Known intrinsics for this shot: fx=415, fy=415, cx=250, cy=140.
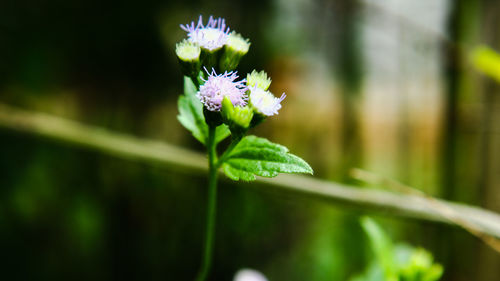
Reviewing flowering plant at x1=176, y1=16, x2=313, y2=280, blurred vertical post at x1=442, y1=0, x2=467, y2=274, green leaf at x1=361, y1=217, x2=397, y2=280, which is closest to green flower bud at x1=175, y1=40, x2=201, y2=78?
flowering plant at x1=176, y1=16, x2=313, y2=280

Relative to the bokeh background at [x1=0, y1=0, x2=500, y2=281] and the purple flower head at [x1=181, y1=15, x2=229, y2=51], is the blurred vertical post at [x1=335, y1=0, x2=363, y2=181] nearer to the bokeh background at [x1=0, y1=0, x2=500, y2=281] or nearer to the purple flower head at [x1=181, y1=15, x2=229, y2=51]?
the bokeh background at [x1=0, y1=0, x2=500, y2=281]

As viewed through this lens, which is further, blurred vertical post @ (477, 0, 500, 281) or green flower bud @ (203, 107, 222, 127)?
blurred vertical post @ (477, 0, 500, 281)

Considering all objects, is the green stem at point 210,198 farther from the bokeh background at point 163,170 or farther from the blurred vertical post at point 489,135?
the blurred vertical post at point 489,135

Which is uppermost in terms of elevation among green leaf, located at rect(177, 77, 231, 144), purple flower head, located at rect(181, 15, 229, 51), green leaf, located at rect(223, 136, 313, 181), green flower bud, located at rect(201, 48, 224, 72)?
purple flower head, located at rect(181, 15, 229, 51)

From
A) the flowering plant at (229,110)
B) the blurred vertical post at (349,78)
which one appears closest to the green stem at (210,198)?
the flowering plant at (229,110)

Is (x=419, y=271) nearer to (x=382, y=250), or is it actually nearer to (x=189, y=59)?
(x=382, y=250)

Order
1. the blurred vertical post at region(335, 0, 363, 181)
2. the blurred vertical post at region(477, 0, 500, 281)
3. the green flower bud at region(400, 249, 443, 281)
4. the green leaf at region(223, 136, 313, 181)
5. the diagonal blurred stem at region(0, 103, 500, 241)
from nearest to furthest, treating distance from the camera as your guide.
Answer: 1. the green leaf at region(223, 136, 313, 181)
2. the green flower bud at region(400, 249, 443, 281)
3. the diagonal blurred stem at region(0, 103, 500, 241)
4. the blurred vertical post at region(477, 0, 500, 281)
5. the blurred vertical post at region(335, 0, 363, 181)

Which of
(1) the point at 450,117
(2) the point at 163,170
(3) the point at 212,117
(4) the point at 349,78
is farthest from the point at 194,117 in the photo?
(4) the point at 349,78
